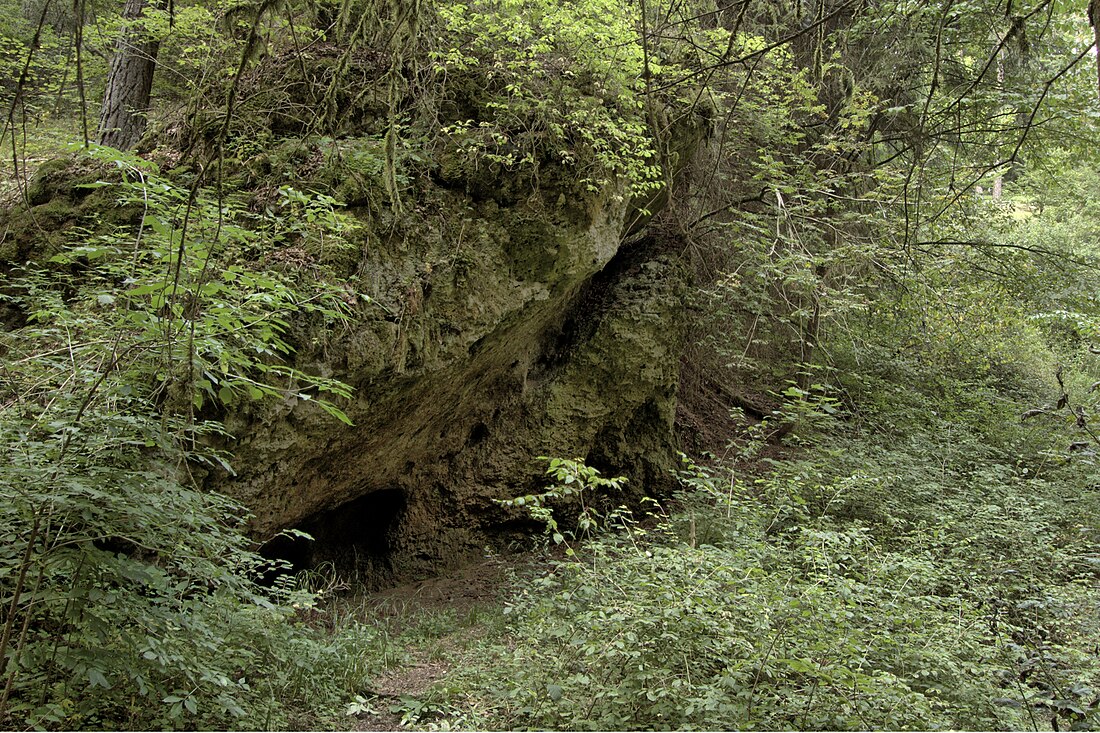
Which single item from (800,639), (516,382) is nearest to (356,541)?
(516,382)

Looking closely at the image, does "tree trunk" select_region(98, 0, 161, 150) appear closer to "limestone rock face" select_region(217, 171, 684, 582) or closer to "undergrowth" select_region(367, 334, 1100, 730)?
"limestone rock face" select_region(217, 171, 684, 582)

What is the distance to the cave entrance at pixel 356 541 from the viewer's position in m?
6.87

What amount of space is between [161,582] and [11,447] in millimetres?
891

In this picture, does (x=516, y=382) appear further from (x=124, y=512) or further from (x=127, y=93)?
(x=124, y=512)

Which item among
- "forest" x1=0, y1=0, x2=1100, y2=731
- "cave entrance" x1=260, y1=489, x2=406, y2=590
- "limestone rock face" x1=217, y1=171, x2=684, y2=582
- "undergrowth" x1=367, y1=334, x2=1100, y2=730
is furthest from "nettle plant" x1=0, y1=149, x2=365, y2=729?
"cave entrance" x1=260, y1=489, x2=406, y2=590

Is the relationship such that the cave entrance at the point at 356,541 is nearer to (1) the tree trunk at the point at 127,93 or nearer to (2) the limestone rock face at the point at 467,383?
(2) the limestone rock face at the point at 467,383

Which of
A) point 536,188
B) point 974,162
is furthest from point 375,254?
point 974,162

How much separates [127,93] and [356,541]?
5.35 m

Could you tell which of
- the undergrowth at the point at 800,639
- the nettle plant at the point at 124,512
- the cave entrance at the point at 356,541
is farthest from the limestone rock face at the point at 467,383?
the undergrowth at the point at 800,639

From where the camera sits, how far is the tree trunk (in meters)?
6.74

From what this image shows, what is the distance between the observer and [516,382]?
8.18 m

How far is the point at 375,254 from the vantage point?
5785 mm

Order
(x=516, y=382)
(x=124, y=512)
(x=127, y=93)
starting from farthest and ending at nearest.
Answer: (x=516, y=382) < (x=127, y=93) < (x=124, y=512)

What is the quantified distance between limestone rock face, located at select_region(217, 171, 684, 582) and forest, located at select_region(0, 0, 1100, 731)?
45 mm
